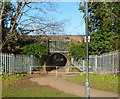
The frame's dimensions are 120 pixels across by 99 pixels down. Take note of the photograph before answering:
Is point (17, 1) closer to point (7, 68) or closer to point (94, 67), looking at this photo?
point (7, 68)

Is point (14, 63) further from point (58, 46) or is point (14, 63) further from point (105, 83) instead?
point (58, 46)

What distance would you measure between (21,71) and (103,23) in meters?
8.91

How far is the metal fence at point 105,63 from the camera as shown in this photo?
13079 millimetres

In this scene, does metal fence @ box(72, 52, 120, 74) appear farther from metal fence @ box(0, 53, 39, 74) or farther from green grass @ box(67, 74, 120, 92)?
metal fence @ box(0, 53, 39, 74)

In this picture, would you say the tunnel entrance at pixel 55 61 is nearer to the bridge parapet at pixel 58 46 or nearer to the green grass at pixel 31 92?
the bridge parapet at pixel 58 46

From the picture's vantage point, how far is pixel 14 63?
15023 mm

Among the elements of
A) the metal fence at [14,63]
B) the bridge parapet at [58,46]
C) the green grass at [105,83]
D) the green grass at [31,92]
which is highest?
the bridge parapet at [58,46]

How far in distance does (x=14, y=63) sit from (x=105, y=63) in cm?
731

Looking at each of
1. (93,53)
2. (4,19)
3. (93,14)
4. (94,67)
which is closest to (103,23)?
(93,14)

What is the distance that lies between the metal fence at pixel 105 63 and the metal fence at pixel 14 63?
516 cm

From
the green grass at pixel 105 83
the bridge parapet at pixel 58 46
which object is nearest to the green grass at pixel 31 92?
the green grass at pixel 105 83

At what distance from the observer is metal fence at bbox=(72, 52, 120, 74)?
13.1 metres

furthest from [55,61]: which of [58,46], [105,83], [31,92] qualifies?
[31,92]

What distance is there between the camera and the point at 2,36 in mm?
17062
